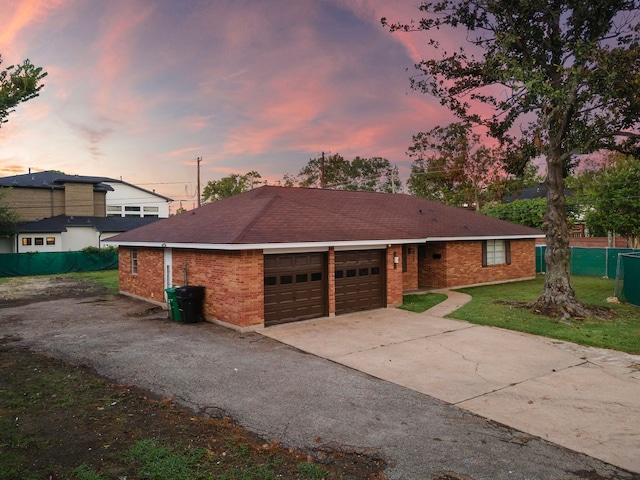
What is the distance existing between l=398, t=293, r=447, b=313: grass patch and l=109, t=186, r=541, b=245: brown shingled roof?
253 centimetres

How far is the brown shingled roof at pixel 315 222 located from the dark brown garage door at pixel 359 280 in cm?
81

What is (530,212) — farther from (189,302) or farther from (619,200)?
(189,302)

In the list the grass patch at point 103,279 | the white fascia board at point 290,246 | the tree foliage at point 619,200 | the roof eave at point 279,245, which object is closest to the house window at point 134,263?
Result: the roof eave at point 279,245

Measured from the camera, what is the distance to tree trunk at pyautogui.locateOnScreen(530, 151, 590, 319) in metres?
13.7

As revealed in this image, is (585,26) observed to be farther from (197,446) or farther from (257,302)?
(197,446)

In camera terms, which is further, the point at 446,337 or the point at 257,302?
the point at 257,302

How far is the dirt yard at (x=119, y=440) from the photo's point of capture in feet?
15.0

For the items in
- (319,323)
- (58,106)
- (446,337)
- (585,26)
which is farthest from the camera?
(58,106)

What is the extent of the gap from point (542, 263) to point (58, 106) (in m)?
28.3

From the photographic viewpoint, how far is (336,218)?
15508mm

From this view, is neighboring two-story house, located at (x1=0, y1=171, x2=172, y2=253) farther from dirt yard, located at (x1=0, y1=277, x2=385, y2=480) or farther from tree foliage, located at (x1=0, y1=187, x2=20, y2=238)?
dirt yard, located at (x1=0, y1=277, x2=385, y2=480)

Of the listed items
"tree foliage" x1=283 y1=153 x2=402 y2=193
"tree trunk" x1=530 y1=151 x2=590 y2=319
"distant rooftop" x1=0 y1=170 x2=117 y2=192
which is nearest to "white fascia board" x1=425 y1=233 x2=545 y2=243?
"tree trunk" x1=530 y1=151 x2=590 y2=319

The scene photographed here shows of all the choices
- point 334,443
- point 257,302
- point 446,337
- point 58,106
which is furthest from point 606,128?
point 58,106

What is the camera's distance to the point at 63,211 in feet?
129
